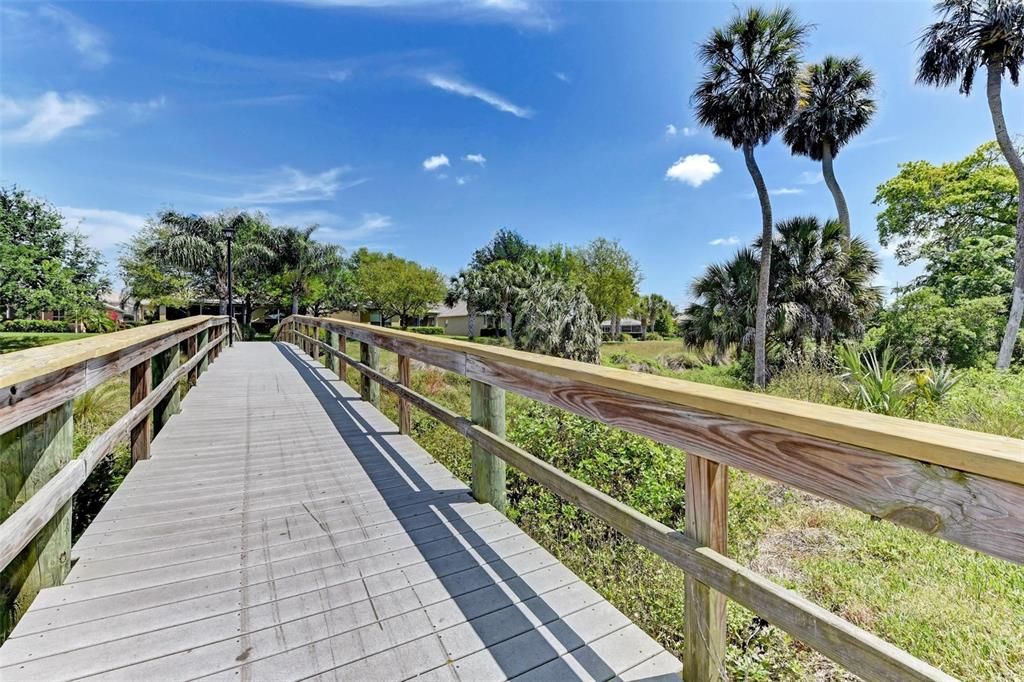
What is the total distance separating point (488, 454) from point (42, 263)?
1104 inches

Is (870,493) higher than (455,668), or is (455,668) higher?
(870,493)

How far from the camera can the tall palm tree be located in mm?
12875

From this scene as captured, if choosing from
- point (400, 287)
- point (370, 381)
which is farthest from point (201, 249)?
point (370, 381)

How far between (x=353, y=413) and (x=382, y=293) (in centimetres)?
3315

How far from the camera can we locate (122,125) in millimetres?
14609

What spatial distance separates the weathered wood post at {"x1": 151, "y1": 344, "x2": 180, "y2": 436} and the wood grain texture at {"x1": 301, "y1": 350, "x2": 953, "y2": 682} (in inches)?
165

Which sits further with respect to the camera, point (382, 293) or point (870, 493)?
point (382, 293)

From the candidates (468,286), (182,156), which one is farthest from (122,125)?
(468,286)

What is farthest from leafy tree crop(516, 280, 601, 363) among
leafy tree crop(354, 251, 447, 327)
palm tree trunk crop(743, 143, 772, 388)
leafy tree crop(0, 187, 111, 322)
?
leafy tree crop(354, 251, 447, 327)

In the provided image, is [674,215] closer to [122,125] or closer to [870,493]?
[122,125]

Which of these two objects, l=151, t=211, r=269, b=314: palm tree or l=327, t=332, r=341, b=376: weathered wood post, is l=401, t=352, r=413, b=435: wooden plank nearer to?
l=327, t=332, r=341, b=376: weathered wood post

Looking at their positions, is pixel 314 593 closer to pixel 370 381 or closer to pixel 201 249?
pixel 370 381

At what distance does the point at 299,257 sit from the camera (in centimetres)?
3397

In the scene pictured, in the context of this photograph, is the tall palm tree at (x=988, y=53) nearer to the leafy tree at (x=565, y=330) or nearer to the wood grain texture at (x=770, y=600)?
the leafy tree at (x=565, y=330)
